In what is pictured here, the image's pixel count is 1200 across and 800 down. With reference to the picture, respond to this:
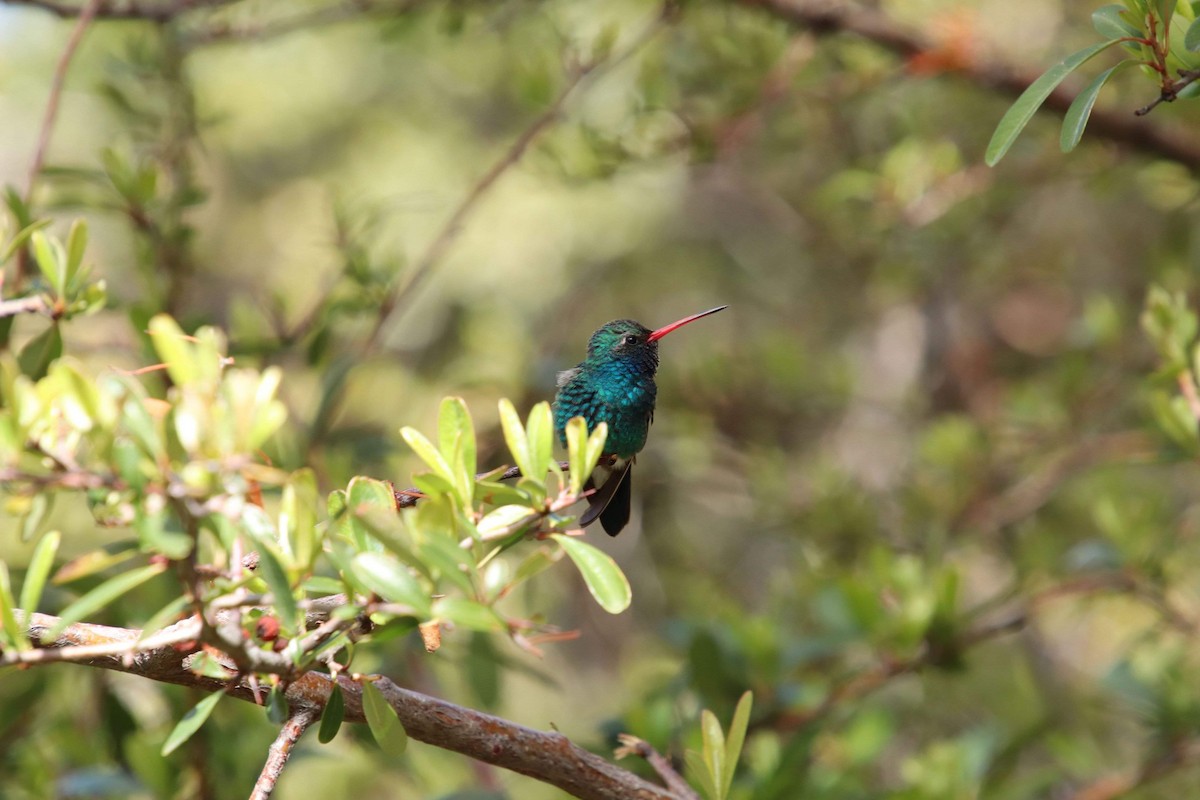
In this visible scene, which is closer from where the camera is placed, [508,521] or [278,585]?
[278,585]

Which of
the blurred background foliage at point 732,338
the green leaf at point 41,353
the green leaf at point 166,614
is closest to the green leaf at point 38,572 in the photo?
the green leaf at point 166,614

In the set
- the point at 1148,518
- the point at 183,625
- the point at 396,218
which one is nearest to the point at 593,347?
the point at 183,625

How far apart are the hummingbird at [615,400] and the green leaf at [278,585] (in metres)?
0.87

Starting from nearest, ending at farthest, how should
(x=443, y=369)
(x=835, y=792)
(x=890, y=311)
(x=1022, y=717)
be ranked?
(x=835, y=792), (x=1022, y=717), (x=443, y=369), (x=890, y=311)

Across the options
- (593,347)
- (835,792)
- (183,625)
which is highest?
(183,625)

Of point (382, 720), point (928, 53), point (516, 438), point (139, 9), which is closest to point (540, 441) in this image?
point (516, 438)

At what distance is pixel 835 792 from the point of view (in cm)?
268

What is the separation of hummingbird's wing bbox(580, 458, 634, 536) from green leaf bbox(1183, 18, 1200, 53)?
3.66 ft

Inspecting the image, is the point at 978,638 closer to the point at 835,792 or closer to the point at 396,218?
→ the point at 835,792

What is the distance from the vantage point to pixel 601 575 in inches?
50.4

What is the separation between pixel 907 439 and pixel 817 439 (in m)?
0.45

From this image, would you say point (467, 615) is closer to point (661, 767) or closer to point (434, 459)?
point (434, 459)

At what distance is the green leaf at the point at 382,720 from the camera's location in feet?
4.58

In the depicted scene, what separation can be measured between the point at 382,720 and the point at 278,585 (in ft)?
1.11
